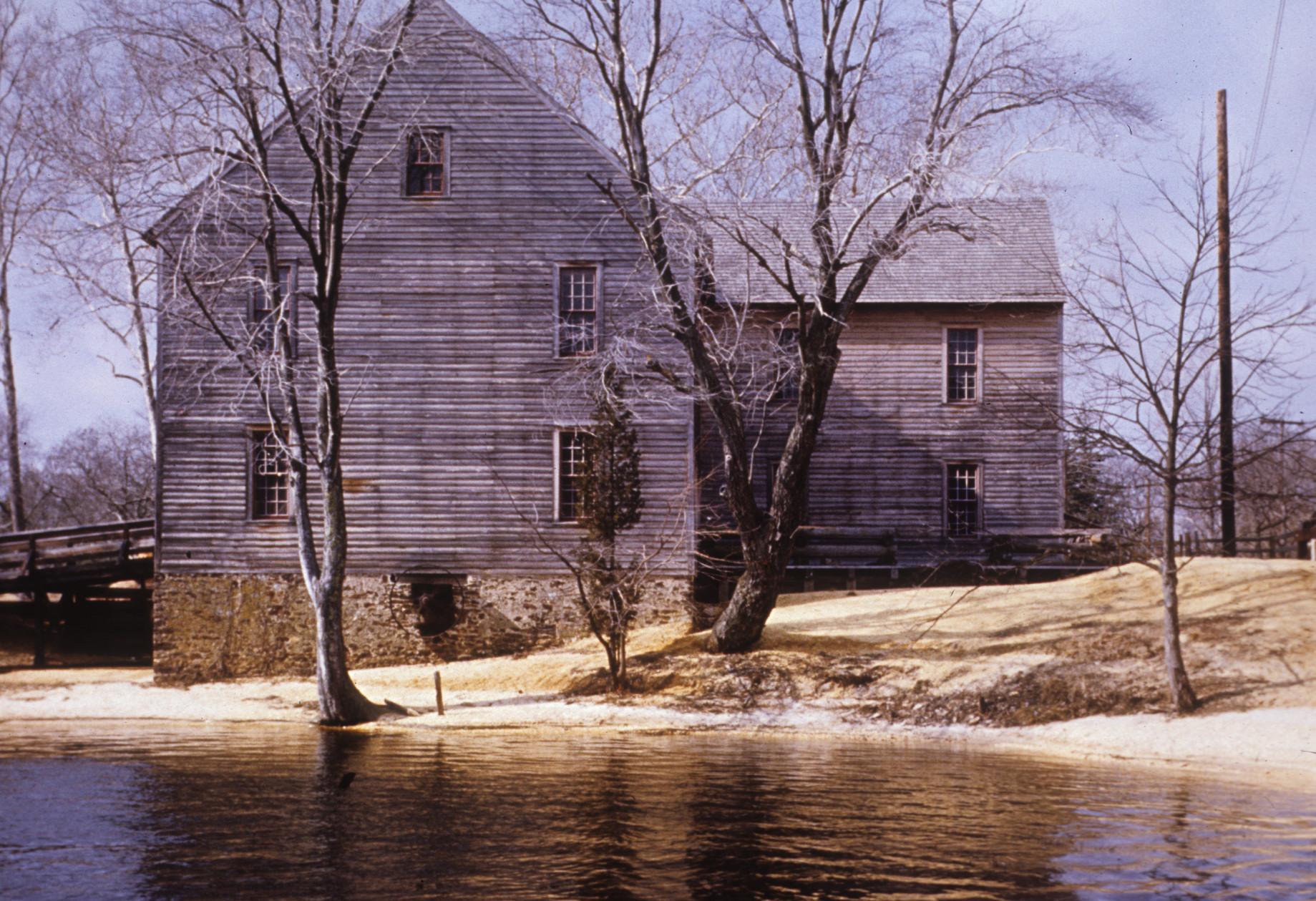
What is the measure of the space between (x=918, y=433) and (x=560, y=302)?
10587mm

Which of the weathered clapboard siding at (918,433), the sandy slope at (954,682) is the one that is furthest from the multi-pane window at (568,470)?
the weathered clapboard siding at (918,433)

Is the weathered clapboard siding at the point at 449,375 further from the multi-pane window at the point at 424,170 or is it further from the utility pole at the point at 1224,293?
the utility pole at the point at 1224,293

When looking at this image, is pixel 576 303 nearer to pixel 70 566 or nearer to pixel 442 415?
pixel 442 415

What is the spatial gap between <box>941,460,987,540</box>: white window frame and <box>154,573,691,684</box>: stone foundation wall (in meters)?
10.6

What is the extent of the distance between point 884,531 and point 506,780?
16976 millimetres

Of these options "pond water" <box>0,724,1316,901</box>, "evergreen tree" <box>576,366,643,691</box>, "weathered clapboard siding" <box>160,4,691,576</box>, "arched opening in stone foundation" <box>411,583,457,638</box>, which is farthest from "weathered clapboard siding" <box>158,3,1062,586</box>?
"pond water" <box>0,724,1316,901</box>

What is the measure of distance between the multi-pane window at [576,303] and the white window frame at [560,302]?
1cm

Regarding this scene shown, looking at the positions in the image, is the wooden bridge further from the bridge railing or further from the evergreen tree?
the evergreen tree

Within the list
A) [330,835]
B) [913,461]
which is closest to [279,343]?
[330,835]

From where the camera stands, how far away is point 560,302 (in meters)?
25.7

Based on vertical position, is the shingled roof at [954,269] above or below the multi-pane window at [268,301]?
above

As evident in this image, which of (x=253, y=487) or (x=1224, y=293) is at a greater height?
(x=1224, y=293)

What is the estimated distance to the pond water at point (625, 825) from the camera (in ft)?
35.9

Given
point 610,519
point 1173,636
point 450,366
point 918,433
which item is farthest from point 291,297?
point 1173,636
